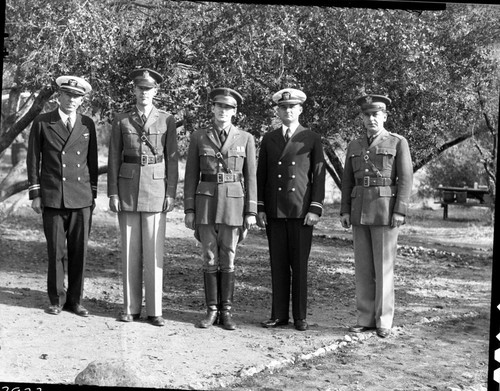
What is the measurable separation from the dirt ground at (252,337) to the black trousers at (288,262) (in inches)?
7.6

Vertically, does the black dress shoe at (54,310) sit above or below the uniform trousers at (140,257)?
below

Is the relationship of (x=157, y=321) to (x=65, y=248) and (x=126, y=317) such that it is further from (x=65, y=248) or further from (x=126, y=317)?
(x=65, y=248)


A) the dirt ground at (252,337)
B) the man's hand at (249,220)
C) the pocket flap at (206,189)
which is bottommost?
the dirt ground at (252,337)

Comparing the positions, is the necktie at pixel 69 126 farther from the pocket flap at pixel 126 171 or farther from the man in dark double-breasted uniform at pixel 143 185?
the pocket flap at pixel 126 171

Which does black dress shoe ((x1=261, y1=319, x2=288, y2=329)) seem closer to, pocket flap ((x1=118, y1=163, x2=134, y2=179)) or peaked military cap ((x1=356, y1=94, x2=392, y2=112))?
pocket flap ((x1=118, y1=163, x2=134, y2=179))

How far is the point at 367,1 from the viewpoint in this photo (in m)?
5.02

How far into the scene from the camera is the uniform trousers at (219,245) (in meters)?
6.31

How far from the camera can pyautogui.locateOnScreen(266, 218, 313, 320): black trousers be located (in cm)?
640

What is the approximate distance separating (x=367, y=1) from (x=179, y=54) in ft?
7.46

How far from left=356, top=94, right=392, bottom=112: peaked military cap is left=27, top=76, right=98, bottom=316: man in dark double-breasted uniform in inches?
83.3

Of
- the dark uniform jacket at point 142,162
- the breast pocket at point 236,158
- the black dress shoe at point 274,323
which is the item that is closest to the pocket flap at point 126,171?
the dark uniform jacket at point 142,162

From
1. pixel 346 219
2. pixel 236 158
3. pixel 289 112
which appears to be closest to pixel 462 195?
pixel 346 219

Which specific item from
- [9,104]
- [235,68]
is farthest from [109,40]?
[9,104]

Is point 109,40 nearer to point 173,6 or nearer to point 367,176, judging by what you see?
point 173,6
